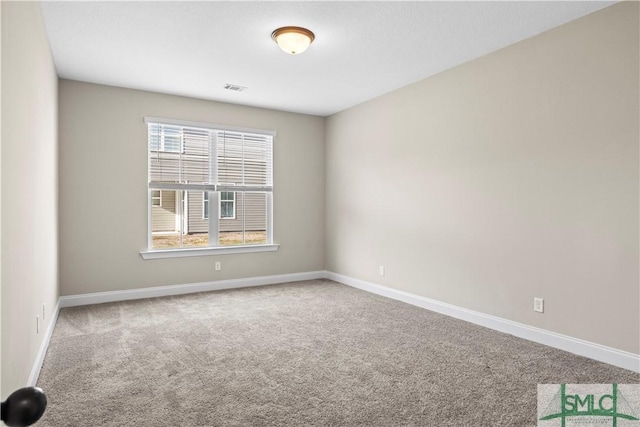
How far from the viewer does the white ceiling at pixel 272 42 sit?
9.74 ft

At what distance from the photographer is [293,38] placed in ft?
10.8

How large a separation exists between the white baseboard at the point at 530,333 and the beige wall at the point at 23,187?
3632 mm

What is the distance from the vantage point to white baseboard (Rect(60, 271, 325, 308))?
461cm

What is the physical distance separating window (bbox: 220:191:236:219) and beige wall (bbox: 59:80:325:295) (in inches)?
23.8

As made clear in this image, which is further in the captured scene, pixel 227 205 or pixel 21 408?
pixel 227 205

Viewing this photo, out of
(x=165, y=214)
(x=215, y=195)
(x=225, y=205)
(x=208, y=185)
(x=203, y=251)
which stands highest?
(x=208, y=185)

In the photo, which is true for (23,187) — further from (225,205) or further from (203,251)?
(225,205)

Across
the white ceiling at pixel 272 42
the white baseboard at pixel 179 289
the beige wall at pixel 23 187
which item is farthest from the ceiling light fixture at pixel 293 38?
the white baseboard at pixel 179 289

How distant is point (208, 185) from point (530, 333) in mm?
4193
